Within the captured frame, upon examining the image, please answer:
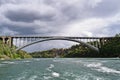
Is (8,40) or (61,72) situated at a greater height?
(8,40)

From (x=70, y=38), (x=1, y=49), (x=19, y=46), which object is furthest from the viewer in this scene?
(x=70, y=38)

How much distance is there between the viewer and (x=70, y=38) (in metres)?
108

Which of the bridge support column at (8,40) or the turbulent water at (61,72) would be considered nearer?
the turbulent water at (61,72)

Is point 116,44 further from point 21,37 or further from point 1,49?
point 1,49

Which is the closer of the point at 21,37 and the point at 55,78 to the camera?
the point at 55,78

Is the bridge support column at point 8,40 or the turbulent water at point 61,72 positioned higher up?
the bridge support column at point 8,40

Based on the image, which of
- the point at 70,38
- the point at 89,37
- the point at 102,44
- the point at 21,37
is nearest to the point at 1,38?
the point at 21,37

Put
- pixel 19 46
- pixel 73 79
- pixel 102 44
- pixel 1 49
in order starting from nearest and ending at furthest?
pixel 73 79, pixel 1 49, pixel 19 46, pixel 102 44

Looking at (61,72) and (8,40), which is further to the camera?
(8,40)

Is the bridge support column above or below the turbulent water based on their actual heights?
above

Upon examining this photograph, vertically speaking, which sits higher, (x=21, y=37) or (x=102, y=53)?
(x=21, y=37)

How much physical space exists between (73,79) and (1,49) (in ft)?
237

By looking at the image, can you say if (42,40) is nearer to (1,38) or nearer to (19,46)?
(19,46)

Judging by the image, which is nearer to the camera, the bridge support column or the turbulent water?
the turbulent water
